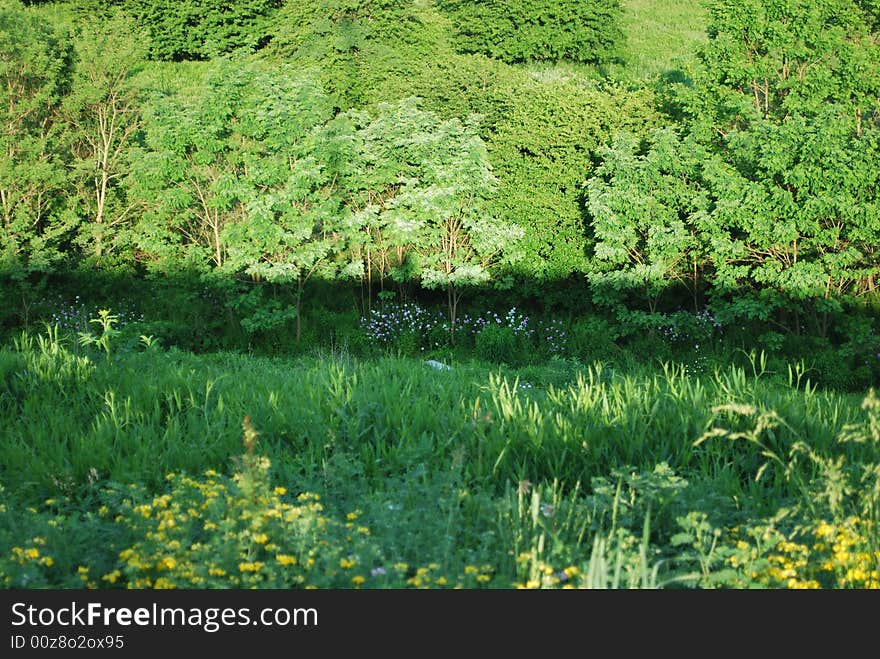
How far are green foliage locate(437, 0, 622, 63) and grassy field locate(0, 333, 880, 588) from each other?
15259mm

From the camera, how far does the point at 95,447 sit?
4023 mm

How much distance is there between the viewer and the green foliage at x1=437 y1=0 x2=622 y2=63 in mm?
19016

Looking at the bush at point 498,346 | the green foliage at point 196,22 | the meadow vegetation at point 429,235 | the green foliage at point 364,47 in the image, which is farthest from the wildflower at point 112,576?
the green foliage at point 196,22

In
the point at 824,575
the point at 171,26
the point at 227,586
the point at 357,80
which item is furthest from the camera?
the point at 171,26

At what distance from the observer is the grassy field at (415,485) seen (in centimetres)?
271

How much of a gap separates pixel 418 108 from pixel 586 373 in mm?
6744

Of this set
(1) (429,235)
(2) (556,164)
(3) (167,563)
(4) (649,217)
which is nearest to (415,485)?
(3) (167,563)

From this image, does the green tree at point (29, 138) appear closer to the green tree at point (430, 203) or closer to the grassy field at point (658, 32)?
the green tree at point (430, 203)

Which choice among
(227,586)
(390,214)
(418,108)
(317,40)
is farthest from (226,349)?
(227,586)

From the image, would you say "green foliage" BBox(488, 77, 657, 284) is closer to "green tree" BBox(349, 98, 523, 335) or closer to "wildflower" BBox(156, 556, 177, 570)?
"green tree" BBox(349, 98, 523, 335)

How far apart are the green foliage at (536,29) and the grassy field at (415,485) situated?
15259 mm

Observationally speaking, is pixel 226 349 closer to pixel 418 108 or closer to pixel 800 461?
pixel 418 108

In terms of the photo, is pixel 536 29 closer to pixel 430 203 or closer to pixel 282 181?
pixel 430 203

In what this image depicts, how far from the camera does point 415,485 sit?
3398 millimetres
